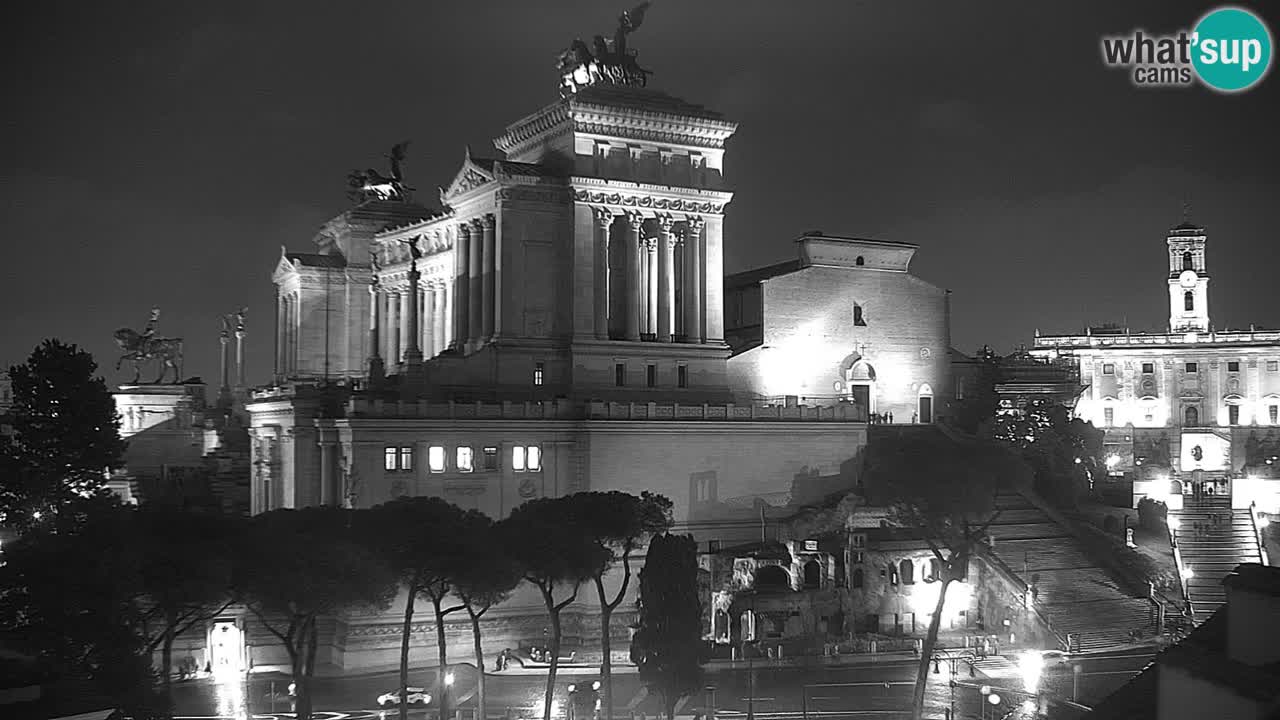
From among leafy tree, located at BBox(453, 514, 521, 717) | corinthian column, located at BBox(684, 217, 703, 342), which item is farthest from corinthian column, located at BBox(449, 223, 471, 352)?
leafy tree, located at BBox(453, 514, 521, 717)

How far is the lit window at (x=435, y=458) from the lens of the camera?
6681cm

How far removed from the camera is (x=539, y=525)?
179ft

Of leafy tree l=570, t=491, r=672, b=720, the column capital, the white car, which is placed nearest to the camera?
the white car

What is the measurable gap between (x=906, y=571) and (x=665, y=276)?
2449 centimetres

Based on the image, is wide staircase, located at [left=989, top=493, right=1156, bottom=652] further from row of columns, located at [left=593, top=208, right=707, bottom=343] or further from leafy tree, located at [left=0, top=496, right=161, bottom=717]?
A: leafy tree, located at [left=0, top=496, right=161, bottom=717]

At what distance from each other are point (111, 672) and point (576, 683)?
20580 mm

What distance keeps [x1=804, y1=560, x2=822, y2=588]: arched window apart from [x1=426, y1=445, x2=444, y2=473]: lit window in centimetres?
2029

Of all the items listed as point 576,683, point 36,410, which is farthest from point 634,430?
point 36,410

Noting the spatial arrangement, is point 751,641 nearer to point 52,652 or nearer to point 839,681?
point 839,681

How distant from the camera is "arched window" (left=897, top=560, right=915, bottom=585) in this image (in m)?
69.0

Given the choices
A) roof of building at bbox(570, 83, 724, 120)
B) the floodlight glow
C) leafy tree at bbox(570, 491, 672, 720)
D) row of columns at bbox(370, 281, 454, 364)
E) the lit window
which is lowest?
the floodlight glow

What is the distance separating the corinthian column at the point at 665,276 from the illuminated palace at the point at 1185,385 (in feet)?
184

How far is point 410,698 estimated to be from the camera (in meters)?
54.8

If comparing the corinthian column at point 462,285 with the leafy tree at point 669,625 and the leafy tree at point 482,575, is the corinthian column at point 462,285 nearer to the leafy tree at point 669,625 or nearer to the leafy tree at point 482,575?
the leafy tree at point 482,575
